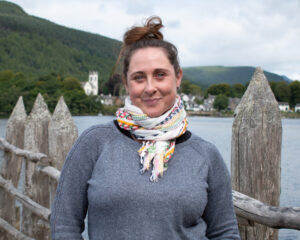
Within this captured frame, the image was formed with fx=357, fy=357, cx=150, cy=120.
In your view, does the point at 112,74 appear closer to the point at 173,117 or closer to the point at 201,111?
the point at 173,117

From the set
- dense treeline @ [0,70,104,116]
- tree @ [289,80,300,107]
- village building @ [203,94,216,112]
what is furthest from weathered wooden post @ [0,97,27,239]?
village building @ [203,94,216,112]

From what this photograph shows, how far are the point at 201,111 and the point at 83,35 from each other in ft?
353

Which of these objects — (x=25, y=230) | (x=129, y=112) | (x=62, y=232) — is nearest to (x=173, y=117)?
(x=129, y=112)

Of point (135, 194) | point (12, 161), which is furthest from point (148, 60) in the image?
point (12, 161)

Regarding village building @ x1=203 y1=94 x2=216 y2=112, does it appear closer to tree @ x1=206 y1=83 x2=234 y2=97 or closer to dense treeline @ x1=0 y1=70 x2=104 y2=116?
tree @ x1=206 y1=83 x2=234 y2=97

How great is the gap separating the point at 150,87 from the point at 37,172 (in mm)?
2613

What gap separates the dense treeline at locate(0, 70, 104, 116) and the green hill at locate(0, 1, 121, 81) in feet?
85.1

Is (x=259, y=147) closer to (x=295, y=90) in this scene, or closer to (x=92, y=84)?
(x=295, y=90)

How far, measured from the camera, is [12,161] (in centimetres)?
573

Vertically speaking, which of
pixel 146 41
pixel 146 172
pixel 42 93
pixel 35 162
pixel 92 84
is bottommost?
pixel 35 162

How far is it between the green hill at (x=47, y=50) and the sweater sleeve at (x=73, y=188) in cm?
10893

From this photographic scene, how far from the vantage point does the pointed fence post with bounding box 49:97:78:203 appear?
3.47 meters

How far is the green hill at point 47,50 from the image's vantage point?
122625mm

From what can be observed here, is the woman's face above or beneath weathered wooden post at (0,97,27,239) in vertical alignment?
above
